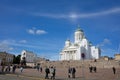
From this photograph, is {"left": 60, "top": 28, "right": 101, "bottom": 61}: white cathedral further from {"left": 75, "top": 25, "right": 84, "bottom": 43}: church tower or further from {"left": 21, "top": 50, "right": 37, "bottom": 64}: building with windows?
{"left": 21, "top": 50, "right": 37, "bottom": 64}: building with windows

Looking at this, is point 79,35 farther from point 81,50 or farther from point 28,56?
point 28,56

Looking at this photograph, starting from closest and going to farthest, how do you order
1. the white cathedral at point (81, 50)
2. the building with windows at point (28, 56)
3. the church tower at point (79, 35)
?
1. the white cathedral at point (81, 50)
2. the building with windows at point (28, 56)
3. the church tower at point (79, 35)

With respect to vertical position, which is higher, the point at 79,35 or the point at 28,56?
the point at 79,35

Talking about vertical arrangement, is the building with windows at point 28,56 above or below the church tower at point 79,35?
below

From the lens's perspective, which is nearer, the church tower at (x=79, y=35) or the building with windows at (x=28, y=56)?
the building with windows at (x=28, y=56)

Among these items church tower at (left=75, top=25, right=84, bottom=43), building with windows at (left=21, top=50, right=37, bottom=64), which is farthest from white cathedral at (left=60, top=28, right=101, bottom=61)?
building with windows at (left=21, top=50, right=37, bottom=64)

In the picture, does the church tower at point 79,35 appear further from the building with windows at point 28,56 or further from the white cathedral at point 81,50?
the building with windows at point 28,56

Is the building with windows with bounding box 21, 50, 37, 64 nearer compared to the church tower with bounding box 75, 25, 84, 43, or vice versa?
the building with windows with bounding box 21, 50, 37, 64

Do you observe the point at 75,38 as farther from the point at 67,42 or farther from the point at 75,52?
the point at 75,52

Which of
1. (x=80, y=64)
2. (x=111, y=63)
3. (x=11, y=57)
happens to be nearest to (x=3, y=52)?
(x=11, y=57)

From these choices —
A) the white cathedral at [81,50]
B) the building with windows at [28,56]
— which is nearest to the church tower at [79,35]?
the white cathedral at [81,50]

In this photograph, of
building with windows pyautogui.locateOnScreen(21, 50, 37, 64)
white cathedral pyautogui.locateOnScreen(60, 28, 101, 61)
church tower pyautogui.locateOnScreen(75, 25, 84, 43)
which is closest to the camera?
white cathedral pyautogui.locateOnScreen(60, 28, 101, 61)

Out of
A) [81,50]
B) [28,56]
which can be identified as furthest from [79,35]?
[28,56]

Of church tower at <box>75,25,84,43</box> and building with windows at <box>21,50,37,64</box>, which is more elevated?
church tower at <box>75,25,84,43</box>
